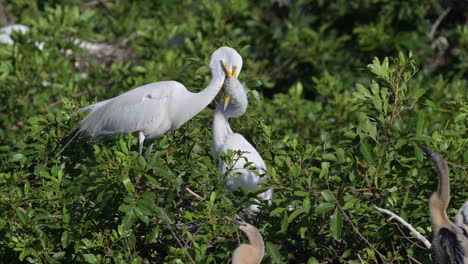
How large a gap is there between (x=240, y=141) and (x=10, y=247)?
111 centimetres

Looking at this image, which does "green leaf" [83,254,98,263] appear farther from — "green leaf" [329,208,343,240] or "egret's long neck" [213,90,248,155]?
"egret's long neck" [213,90,248,155]

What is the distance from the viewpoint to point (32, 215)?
317 centimetres

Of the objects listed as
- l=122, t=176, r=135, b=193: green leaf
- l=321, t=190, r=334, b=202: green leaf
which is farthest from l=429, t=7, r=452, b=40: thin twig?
l=122, t=176, r=135, b=193: green leaf

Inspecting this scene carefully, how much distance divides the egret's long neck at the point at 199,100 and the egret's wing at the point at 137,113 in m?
0.12

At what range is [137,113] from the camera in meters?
3.95

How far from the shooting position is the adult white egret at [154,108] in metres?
3.79

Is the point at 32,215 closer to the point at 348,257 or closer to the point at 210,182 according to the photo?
the point at 210,182

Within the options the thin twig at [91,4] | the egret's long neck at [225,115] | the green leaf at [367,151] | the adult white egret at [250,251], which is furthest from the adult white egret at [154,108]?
the thin twig at [91,4]

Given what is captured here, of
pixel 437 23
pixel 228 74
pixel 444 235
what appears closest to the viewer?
pixel 444 235

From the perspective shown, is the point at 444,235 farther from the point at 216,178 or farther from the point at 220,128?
the point at 220,128

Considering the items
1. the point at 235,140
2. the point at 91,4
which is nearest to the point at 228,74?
the point at 235,140

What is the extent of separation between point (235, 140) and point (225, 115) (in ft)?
0.80

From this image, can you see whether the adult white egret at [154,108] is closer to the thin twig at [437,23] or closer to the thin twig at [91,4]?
the thin twig at [437,23]

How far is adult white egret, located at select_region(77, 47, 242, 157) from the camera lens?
3.79 meters
